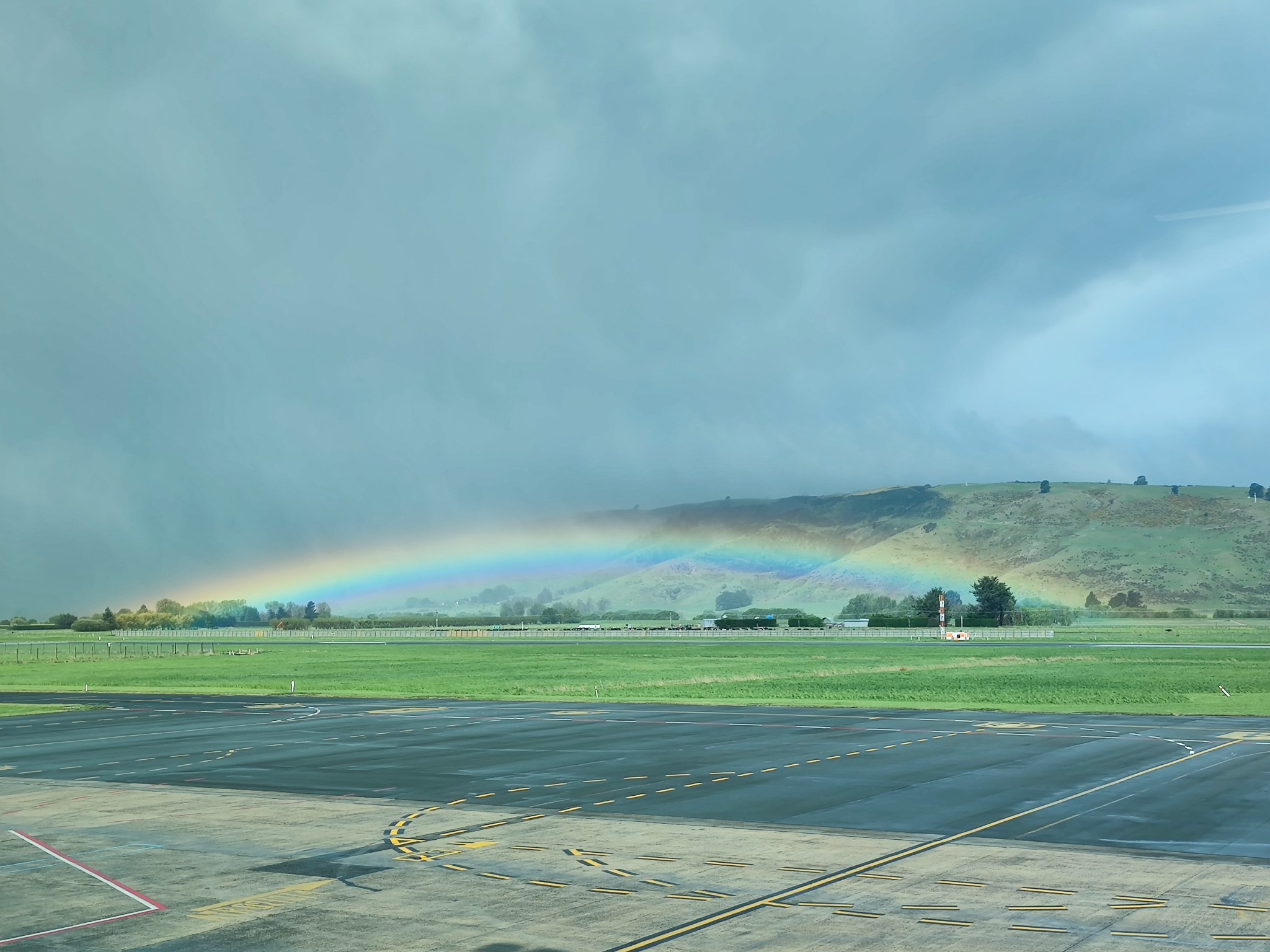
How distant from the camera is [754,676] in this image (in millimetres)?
91500

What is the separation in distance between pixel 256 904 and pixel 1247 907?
55.0 feet

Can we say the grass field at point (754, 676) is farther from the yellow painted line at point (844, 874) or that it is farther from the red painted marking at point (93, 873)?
the red painted marking at point (93, 873)

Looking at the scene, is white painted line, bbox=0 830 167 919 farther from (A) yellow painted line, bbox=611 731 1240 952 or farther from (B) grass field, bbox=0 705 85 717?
(B) grass field, bbox=0 705 85 717

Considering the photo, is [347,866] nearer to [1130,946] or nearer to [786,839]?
[786,839]

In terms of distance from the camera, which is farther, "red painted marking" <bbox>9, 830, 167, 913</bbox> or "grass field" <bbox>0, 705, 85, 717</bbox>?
"grass field" <bbox>0, 705, 85, 717</bbox>

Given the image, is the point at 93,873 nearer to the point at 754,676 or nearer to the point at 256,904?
the point at 256,904

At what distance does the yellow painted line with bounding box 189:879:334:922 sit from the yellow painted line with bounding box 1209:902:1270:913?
15.6m

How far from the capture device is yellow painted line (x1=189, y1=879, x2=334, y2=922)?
62.2ft

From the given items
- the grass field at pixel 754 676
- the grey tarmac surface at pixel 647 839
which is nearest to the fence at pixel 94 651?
the grass field at pixel 754 676

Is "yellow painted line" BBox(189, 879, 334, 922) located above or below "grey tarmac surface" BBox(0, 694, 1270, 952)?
above

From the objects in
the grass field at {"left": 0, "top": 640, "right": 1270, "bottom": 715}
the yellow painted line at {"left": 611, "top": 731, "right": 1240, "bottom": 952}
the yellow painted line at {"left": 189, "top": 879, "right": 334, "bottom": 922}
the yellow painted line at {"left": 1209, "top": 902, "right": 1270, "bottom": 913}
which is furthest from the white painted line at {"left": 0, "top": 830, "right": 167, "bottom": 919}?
the grass field at {"left": 0, "top": 640, "right": 1270, "bottom": 715}

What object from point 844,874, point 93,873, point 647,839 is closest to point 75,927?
point 93,873

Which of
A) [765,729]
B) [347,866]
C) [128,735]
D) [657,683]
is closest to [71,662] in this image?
[657,683]

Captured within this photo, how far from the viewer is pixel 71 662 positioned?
129 metres
